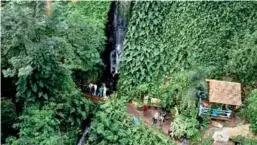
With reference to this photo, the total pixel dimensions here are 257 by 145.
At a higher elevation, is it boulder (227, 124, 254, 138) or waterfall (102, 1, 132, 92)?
waterfall (102, 1, 132, 92)

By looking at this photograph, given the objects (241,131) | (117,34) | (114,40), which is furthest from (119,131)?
(117,34)

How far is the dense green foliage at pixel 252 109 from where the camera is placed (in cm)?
1479

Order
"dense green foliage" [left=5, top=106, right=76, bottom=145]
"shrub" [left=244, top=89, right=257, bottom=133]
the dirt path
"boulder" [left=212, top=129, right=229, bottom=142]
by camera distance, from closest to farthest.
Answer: "dense green foliage" [left=5, top=106, right=76, bottom=145] < "boulder" [left=212, top=129, right=229, bottom=142] < "shrub" [left=244, top=89, right=257, bottom=133] < the dirt path

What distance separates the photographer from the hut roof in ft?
49.8

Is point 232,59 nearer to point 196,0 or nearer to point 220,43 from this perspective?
point 220,43

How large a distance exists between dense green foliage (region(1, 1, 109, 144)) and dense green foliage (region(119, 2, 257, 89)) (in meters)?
2.35

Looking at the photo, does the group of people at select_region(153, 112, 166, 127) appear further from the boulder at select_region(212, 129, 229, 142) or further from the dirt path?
the boulder at select_region(212, 129, 229, 142)

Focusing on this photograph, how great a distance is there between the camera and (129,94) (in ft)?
56.2

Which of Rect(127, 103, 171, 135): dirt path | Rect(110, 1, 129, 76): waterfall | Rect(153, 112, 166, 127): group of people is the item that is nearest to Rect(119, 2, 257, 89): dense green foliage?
Rect(110, 1, 129, 76): waterfall

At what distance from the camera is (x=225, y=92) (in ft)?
50.3

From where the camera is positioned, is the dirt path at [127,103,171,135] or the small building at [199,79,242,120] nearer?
the small building at [199,79,242,120]

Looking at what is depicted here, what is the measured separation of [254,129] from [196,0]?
16.0ft

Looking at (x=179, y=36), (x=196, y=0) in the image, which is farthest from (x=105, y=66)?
(x=196, y=0)

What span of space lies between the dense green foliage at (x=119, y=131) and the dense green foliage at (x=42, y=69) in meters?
0.64
